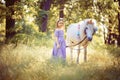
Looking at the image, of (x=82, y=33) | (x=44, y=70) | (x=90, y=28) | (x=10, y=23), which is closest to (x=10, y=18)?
(x=10, y=23)

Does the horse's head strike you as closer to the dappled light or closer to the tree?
the dappled light

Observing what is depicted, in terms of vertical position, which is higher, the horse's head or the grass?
the horse's head

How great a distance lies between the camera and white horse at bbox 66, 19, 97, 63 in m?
11.0

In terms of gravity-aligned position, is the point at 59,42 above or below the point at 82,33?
below

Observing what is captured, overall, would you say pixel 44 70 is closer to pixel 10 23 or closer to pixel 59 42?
pixel 59 42

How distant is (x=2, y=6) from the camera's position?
1424cm

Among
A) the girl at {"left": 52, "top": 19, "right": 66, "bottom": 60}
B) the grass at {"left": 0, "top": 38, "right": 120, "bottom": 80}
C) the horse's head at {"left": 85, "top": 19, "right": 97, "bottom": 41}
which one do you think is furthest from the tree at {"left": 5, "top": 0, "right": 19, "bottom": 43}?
the horse's head at {"left": 85, "top": 19, "right": 97, "bottom": 41}

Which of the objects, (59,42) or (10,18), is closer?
(59,42)

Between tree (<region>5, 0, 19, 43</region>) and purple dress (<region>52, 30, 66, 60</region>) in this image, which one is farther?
tree (<region>5, 0, 19, 43</region>)

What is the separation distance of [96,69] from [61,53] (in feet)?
6.49

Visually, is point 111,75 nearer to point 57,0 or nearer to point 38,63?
point 38,63

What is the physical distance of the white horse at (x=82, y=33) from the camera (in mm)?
10992

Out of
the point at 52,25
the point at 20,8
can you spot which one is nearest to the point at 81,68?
the point at 20,8

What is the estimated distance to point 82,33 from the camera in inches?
456
